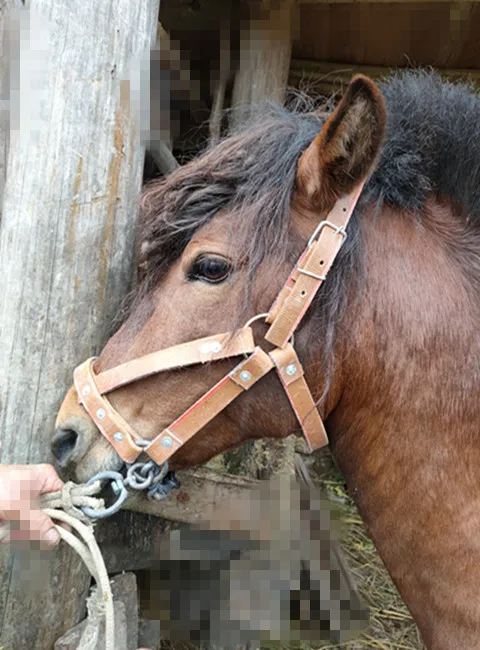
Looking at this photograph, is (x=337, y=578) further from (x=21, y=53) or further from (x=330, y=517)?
(x=21, y=53)

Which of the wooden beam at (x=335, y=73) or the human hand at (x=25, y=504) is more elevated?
the wooden beam at (x=335, y=73)

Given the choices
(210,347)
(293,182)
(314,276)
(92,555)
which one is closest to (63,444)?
(92,555)

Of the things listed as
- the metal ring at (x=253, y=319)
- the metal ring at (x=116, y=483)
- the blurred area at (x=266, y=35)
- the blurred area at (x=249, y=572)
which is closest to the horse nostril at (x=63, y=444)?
the metal ring at (x=116, y=483)

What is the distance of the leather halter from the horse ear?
0.15 ft

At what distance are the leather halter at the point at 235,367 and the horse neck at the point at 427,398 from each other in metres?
0.13

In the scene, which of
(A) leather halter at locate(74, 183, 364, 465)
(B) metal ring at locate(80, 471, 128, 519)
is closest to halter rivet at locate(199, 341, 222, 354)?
(A) leather halter at locate(74, 183, 364, 465)

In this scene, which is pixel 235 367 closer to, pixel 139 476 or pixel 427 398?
pixel 139 476

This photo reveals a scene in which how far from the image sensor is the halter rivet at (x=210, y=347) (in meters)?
1.34

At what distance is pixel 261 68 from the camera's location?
2832 mm

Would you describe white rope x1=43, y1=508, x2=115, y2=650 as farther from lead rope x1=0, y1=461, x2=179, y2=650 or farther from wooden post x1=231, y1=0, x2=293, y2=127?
wooden post x1=231, y1=0, x2=293, y2=127

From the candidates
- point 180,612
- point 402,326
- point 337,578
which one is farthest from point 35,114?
point 337,578

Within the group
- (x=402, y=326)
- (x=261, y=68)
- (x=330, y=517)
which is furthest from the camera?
(x=261, y=68)

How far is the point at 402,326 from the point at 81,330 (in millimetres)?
880

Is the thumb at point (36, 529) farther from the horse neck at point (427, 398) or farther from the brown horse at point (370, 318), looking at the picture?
the horse neck at point (427, 398)
